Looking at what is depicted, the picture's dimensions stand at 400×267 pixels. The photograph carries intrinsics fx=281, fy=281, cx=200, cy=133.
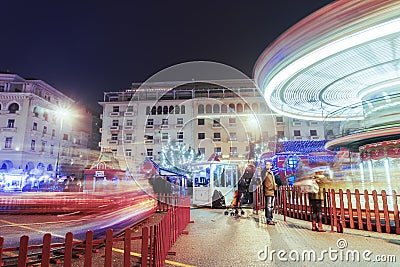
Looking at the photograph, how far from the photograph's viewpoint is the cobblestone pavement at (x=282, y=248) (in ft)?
15.5

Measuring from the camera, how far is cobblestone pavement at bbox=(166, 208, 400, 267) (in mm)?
4723

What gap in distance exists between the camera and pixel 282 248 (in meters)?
5.63

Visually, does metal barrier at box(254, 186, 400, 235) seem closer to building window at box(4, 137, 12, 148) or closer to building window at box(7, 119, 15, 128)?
building window at box(4, 137, 12, 148)

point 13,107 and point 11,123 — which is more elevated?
point 13,107

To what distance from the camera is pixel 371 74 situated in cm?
911

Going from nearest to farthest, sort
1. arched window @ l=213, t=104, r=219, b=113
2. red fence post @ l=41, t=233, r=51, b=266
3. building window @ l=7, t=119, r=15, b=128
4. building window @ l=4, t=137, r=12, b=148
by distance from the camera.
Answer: red fence post @ l=41, t=233, r=51, b=266 → building window @ l=4, t=137, r=12, b=148 → building window @ l=7, t=119, r=15, b=128 → arched window @ l=213, t=104, r=219, b=113

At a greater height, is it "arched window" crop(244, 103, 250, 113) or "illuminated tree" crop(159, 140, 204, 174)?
"arched window" crop(244, 103, 250, 113)

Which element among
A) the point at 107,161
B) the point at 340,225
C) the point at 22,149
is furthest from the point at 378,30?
the point at 22,149

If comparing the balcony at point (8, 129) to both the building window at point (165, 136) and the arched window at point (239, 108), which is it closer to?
the building window at point (165, 136)

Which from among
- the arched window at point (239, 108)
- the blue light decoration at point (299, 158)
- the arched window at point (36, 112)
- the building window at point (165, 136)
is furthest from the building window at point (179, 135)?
the arched window at point (36, 112)

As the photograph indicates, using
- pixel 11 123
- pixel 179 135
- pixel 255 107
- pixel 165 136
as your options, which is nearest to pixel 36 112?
pixel 11 123

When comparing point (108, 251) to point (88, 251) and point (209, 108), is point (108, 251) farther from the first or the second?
point (209, 108)

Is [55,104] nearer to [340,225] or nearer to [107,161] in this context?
[107,161]

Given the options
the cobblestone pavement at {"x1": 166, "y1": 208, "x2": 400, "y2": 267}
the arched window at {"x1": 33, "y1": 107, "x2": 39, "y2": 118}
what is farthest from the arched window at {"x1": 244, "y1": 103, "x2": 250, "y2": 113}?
the cobblestone pavement at {"x1": 166, "y1": 208, "x2": 400, "y2": 267}
